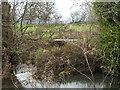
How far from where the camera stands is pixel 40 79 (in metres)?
2.79

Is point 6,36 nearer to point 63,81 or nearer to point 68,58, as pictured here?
point 68,58

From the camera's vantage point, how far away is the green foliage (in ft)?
8.58

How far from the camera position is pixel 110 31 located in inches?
108

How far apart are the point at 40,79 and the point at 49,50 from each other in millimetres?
789

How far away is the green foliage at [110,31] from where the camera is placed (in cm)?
262

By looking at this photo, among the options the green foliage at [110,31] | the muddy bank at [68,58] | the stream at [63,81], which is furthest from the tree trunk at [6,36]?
the green foliage at [110,31]

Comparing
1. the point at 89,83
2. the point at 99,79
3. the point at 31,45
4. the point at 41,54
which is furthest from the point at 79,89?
the point at 31,45

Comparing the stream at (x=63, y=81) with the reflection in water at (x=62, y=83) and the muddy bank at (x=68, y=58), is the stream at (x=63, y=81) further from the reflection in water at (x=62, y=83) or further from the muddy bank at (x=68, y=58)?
the muddy bank at (x=68, y=58)

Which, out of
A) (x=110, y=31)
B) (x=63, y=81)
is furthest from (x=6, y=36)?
(x=110, y=31)

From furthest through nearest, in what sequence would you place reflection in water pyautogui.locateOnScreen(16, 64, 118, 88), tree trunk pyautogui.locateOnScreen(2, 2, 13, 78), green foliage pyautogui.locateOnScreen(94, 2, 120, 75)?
tree trunk pyautogui.locateOnScreen(2, 2, 13, 78), reflection in water pyautogui.locateOnScreen(16, 64, 118, 88), green foliage pyautogui.locateOnScreen(94, 2, 120, 75)

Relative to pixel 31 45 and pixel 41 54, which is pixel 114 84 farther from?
pixel 31 45

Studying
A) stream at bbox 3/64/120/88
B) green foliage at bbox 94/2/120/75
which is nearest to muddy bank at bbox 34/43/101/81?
stream at bbox 3/64/120/88

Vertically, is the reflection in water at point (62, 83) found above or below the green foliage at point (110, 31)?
below

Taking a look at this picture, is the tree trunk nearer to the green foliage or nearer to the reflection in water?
the reflection in water
